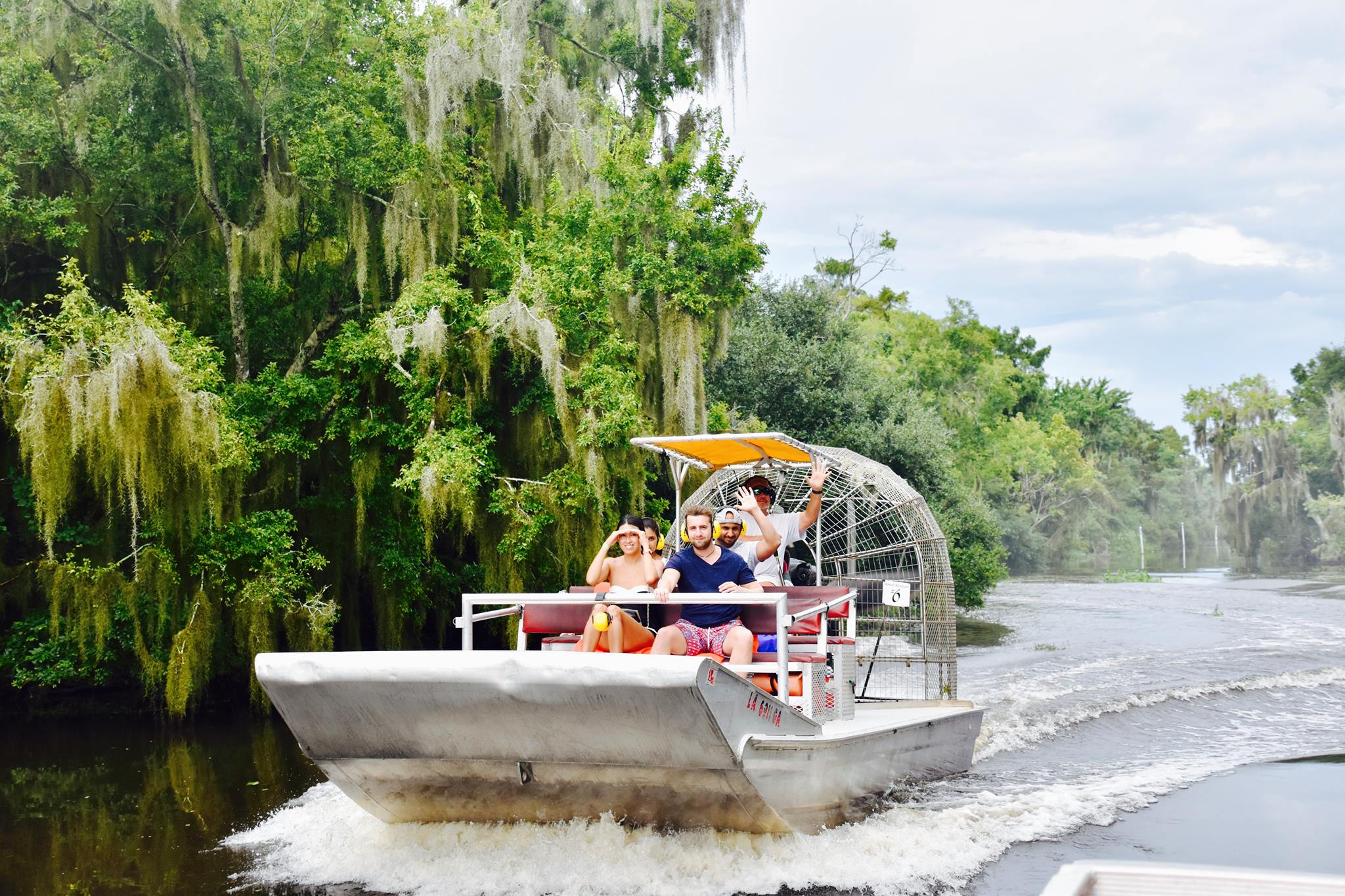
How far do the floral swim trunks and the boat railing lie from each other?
9.4 inches

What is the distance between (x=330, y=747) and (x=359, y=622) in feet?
35.3

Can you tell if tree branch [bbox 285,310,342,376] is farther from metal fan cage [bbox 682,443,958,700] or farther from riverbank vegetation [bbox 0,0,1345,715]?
metal fan cage [bbox 682,443,958,700]

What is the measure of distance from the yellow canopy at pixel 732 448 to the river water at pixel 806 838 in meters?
3.03

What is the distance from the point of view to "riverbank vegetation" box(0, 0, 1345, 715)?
46.8ft

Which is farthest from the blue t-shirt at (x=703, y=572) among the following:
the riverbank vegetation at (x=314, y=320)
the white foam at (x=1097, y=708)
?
the riverbank vegetation at (x=314, y=320)

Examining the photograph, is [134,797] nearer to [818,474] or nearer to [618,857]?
[618,857]

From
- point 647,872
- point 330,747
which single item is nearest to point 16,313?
point 330,747

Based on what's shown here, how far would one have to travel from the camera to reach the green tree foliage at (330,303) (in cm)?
1490

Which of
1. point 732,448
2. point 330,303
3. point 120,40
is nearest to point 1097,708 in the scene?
point 732,448

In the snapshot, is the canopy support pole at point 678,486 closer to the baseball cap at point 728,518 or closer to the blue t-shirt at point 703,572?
the baseball cap at point 728,518

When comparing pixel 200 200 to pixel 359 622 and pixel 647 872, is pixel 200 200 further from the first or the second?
pixel 647 872

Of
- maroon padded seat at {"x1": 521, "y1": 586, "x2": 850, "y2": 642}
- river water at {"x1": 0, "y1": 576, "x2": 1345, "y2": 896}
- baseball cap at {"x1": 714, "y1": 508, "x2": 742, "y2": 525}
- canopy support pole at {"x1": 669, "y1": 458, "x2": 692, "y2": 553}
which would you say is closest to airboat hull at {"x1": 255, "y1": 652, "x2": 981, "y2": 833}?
river water at {"x1": 0, "y1": 576, "x2": 1345, "y2": 896}

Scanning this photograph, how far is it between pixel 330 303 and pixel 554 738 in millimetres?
13507

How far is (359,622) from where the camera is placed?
57.3 feet
